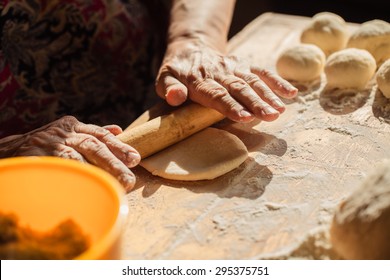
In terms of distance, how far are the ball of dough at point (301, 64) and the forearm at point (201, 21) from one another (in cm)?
24

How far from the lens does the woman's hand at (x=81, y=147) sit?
3.49ft

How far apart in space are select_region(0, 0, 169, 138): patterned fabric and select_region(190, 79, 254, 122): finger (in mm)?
571

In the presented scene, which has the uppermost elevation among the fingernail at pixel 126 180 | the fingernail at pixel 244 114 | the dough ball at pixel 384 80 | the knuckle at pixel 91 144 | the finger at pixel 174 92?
the dough ball at pixel 384 80

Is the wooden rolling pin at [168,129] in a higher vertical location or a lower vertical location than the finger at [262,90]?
lower

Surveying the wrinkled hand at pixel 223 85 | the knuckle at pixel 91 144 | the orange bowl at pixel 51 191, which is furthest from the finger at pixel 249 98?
the orange bowl at pixel 51 191

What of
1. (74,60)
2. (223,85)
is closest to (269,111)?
(223,85)

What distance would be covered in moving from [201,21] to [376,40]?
0.61 m

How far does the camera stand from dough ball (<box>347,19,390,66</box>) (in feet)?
5.18

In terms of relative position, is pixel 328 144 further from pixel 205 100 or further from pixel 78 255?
pixel 78 255

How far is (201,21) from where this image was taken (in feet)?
5.50

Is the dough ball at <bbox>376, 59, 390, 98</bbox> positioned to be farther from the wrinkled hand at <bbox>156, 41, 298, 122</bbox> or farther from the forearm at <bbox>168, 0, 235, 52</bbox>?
the forearm at <bbox>168, 0, 235, 52</bbox>

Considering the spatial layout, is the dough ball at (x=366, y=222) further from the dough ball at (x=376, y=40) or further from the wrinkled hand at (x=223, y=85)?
the dough ball at (x=376, y=40)

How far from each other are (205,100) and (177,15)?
608mm

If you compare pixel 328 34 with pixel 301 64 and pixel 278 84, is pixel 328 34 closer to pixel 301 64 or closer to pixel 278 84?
pixel 301 64
